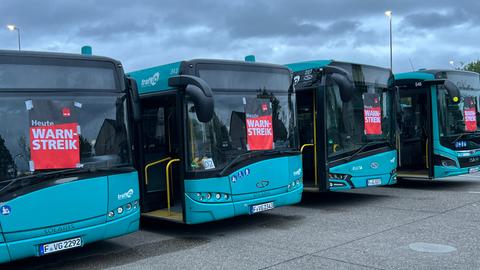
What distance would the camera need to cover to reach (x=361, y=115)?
10727 millimetres

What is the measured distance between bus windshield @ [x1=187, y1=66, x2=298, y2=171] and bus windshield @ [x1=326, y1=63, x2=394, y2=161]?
1489 mm

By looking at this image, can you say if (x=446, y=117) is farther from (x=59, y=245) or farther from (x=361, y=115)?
(x=59, y=245)

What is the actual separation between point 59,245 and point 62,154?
1118 mm

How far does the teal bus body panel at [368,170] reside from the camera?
10.2 metres

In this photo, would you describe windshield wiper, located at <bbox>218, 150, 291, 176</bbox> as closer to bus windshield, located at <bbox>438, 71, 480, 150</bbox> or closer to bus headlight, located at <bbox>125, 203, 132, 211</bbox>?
bus headlight, located at <bbox>125, 203, 132, 211</bbox>

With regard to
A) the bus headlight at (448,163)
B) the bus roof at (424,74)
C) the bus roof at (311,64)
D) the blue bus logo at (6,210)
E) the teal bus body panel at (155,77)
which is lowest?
the bus headlight at (448,163)

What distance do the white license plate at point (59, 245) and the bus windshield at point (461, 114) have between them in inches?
368

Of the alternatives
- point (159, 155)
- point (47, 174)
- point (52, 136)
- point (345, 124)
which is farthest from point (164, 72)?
point (345, 124)

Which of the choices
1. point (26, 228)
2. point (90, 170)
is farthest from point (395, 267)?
point (26, 228)

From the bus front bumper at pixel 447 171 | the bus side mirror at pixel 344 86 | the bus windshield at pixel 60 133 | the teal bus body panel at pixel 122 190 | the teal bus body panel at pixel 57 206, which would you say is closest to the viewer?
the teal bus body panel at pixel 57 206

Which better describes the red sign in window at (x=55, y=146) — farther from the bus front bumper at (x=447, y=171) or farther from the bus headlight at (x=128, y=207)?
the bus front bumper at (x=447, y=171)

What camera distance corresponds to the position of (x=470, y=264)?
6.00 meters

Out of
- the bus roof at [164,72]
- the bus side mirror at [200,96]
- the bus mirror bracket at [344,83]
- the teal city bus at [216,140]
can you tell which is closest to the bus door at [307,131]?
the bus mirror bracket at [344,83]

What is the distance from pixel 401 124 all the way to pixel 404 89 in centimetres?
109
